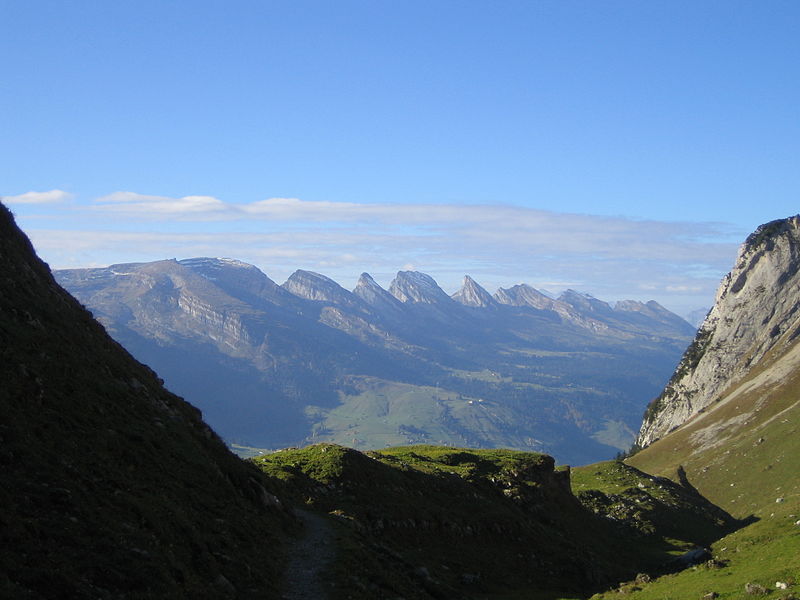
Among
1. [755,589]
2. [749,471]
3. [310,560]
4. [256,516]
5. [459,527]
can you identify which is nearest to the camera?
[755,589]

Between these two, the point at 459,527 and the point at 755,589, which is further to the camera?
the point at 459,527

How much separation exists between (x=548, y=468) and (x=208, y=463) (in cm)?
4980

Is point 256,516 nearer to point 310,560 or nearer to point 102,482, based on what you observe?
point 310,560

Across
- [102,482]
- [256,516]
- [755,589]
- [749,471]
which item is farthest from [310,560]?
[749,471]

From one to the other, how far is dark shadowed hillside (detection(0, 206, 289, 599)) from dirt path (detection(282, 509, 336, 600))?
1007mm

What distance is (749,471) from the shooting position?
122 m

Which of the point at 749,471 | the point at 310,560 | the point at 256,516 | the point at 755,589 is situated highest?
the point at 256,516

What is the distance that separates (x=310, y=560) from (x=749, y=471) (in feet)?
369

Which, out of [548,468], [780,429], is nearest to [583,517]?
[548,468]

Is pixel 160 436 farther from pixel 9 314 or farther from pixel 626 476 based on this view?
pixel 626 476

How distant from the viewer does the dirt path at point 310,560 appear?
30.3 meters

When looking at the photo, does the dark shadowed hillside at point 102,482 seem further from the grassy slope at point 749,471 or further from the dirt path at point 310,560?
the grassy slope at point 749,471

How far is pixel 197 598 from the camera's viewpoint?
943 inches

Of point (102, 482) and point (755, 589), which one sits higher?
point (102, 482)
